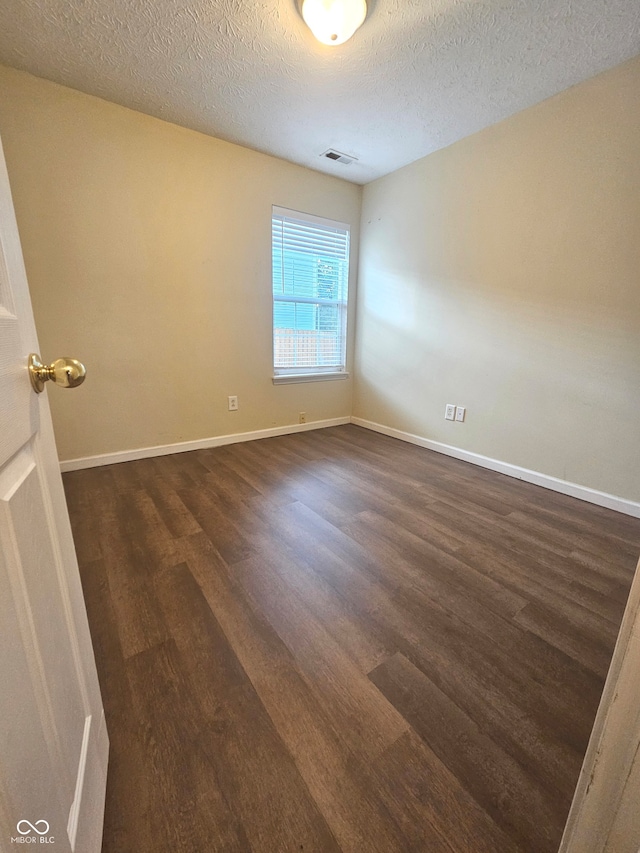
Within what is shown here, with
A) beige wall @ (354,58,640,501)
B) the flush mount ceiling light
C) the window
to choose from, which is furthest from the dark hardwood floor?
the flush mount ceiling light

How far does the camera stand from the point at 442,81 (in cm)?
192

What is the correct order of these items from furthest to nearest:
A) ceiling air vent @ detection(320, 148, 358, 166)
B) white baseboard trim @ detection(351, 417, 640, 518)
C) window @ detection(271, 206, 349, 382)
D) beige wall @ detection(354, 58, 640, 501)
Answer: window @ detection(271, 206, 349, 382) → ceiling air vent @ detection(320, 148, 358, 166) → white baseboard trim @ detection(351, 417, 640, 518) → beige wall @ detection(354, 58, 640, 501)

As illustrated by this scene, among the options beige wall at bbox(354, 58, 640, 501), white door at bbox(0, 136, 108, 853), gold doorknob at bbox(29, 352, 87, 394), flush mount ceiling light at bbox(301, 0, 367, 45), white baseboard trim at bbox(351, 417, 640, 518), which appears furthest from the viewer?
white baseboard trim at bbox(351, 417, 640, 518)

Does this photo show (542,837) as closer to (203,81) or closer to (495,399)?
(495,399)

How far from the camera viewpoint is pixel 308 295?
3.28 metres

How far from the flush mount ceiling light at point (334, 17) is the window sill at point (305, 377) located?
7.25 ft

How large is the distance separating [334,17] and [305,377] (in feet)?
7.72

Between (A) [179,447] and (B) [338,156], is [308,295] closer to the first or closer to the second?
(B) [338,156]

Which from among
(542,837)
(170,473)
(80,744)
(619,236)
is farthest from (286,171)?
(542,837)

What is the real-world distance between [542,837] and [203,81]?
3.33 m

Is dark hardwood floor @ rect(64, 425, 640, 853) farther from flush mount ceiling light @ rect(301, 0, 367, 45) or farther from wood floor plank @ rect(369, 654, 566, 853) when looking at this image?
flush mount ceiling light @ rect(301, 0, 367, 45)

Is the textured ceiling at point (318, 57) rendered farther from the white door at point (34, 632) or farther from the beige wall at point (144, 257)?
the white door at point (34, 632)

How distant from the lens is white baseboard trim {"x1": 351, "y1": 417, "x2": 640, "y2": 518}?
208 centimetres

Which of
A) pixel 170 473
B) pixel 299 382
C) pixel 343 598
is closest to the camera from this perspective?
pixel 343 598
